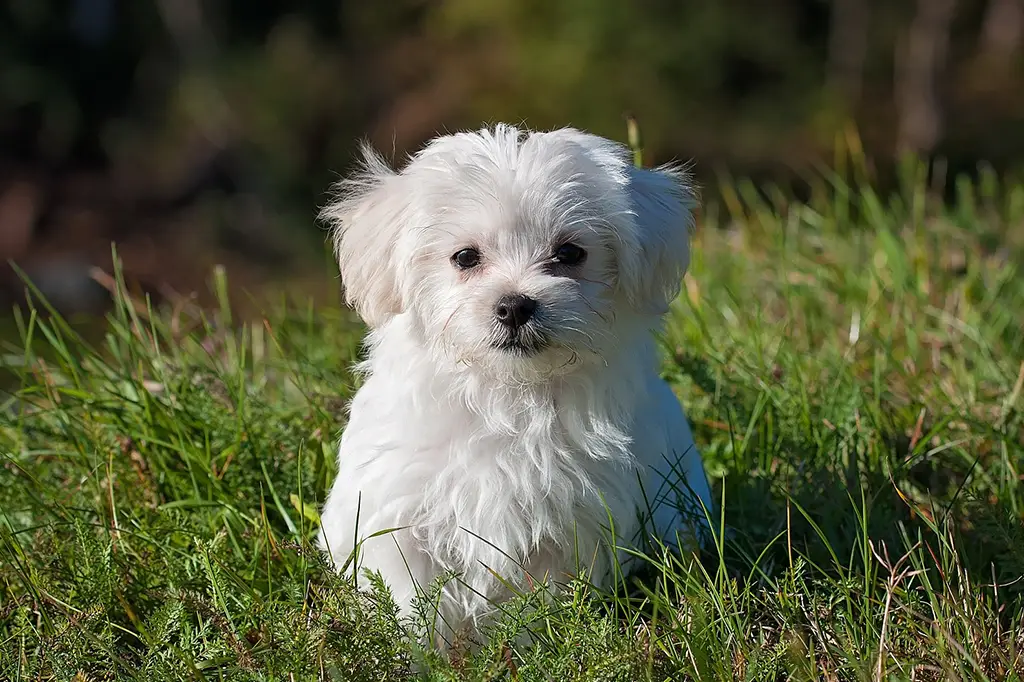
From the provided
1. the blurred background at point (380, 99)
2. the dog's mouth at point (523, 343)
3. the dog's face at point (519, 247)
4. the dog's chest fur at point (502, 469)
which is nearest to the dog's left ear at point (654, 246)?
the dog's face at point (519, 247)

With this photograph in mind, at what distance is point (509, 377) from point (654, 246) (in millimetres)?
→ 573

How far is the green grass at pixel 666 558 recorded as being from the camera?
109 inches

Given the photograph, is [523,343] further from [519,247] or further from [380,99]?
[380,99]

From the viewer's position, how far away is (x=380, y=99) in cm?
1830

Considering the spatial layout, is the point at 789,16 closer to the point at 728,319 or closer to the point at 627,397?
the point at 728,319

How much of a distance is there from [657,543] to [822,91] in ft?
50.6

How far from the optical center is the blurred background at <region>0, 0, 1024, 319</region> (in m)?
15.5

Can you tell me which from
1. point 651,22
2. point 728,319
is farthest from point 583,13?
point 728,319

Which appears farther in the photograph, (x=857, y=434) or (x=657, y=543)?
(x=857, y=434)

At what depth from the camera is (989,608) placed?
120 inches

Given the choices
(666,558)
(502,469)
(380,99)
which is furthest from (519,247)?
(380,99)

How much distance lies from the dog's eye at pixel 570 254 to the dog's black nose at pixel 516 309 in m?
0.24

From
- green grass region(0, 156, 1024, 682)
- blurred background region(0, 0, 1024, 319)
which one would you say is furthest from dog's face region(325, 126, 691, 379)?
blurred background region(0, 0, 1024, 319)

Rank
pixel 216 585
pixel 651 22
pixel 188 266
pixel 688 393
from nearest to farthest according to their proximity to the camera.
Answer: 1. pixel 216 585
2. pixel 688 393
3. pixel 188 266
4. pixel 651 22
